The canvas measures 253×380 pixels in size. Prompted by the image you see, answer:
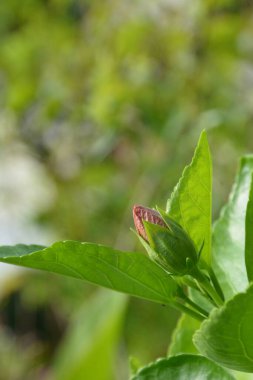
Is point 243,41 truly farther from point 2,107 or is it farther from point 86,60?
point 2,107

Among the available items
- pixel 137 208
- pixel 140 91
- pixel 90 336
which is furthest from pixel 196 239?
pixel 140 91

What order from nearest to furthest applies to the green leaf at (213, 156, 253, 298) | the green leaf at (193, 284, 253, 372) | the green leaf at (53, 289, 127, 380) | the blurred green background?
the green leaf at (193, 284, 253, 372) < the green leaf at (213, 156, 253, 298) < the green leaf at (53, 289, 127, 380) < the blurred green background

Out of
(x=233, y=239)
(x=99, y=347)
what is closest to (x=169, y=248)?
(x=233, y=239)

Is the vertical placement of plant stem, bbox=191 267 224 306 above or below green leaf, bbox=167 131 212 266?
below

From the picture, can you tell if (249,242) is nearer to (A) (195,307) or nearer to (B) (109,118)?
(A) (195,307)

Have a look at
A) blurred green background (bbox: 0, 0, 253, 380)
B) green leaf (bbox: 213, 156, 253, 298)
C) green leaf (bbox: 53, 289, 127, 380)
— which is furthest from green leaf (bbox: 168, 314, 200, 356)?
blurred green background (bbox: 0, 0, 253, 380)

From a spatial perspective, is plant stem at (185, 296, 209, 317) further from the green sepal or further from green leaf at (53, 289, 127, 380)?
green leaf at (53, 289, 127, 380)
